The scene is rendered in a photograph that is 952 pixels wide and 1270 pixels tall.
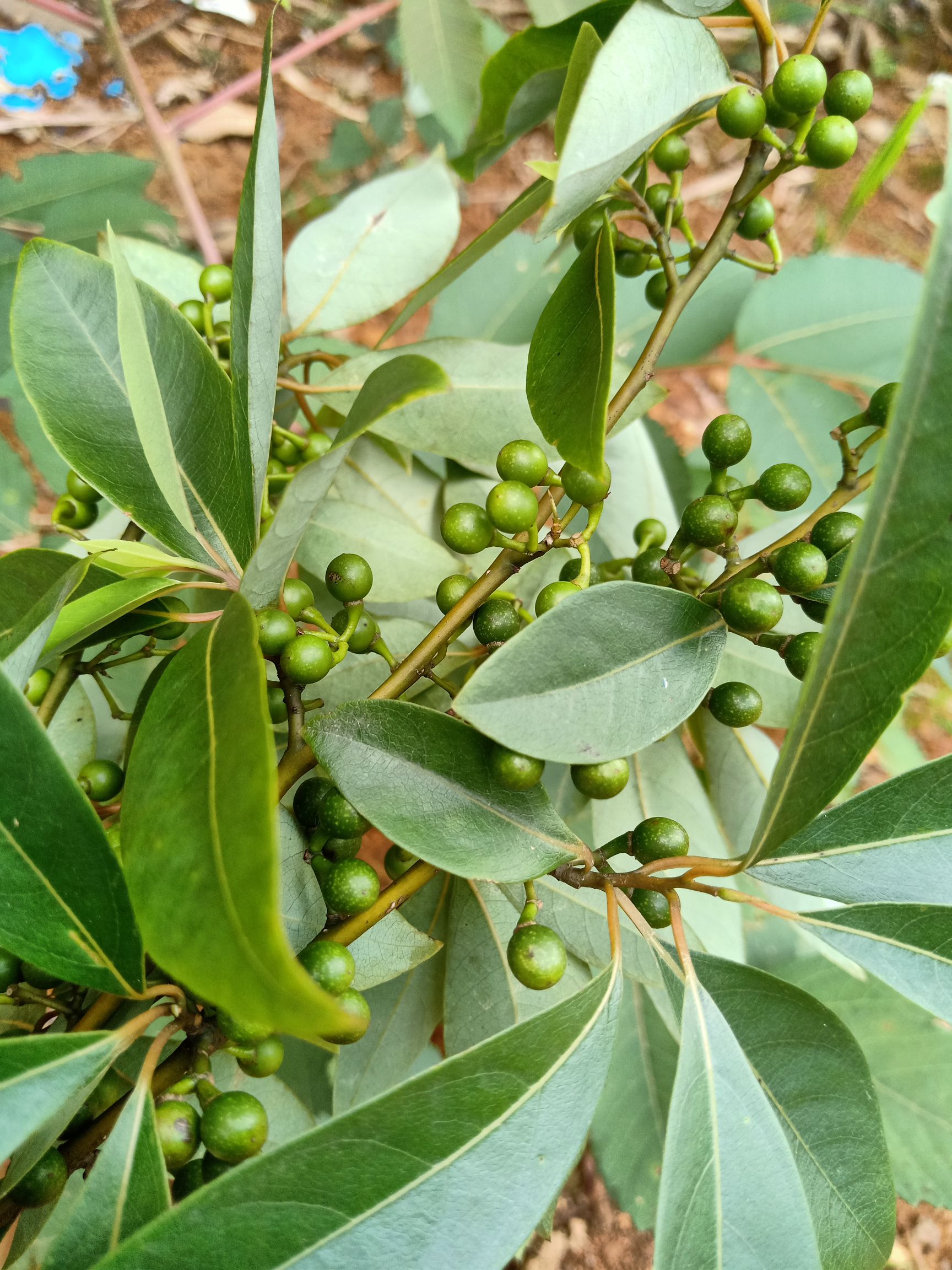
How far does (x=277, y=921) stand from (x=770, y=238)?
63 cm

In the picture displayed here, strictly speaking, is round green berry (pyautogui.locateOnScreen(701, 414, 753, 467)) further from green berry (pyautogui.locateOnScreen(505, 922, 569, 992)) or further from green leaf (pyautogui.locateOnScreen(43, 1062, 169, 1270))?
green leaf (pyautogui.locateOnScreen(43, 1062, 169, 1270))

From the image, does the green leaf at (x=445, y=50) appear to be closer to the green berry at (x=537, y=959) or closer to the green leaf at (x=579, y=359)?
the green leaf at (x=579, y=359)

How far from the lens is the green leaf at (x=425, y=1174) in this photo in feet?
1.27

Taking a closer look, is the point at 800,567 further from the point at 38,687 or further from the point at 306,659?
the point at 38,687

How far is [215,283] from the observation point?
0.75 m

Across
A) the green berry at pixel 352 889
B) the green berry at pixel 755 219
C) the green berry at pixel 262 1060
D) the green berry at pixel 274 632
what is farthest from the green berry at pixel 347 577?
the green berry at pixel 755 219

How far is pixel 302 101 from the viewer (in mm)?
2076

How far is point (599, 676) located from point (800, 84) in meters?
0.40

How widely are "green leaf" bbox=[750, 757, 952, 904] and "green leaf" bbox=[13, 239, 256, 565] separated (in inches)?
15.4

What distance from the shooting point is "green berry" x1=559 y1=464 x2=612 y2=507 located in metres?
0.52

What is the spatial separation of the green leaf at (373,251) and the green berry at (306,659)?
0.50 m

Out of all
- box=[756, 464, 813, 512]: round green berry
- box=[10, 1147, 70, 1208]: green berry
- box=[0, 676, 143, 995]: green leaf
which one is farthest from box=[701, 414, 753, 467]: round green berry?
box=[10, 1147, 70, 1208]: green berry

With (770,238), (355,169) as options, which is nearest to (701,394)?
(355,169)

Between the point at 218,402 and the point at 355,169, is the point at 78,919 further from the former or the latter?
the point at 355,169
